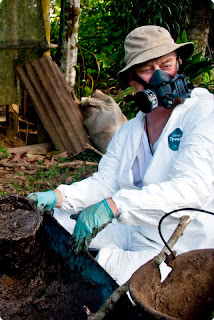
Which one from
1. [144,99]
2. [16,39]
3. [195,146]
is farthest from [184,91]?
[16,39]

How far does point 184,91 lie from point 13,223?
1.31m

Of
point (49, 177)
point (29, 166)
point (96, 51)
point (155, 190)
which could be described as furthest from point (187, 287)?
point (96, 51)

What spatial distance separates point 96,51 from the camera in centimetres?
679

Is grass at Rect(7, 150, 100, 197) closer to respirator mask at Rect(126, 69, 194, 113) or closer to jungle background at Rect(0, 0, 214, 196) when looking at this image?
jungle background at Rect(0, 0, 214, 196)

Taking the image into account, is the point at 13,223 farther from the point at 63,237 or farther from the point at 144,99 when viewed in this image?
the point at 144,99

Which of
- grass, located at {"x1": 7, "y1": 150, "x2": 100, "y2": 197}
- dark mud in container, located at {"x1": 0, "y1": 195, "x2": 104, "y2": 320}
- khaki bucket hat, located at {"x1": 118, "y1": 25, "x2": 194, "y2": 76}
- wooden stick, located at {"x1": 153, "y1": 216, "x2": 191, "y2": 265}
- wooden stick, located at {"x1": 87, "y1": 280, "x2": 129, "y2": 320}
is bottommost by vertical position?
grass, located at {"x1": 7, "y1": 150, "x2": 100, "y2": 197}

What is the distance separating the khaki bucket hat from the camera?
7.66 feet

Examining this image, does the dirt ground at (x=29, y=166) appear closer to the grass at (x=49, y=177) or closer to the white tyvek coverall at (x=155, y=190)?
the grass at (x=49, y=177)

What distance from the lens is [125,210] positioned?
6.24ft

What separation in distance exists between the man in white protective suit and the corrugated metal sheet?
7.46ft

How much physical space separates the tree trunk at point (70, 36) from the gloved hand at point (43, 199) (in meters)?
3.34

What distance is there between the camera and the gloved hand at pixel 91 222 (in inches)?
74.4

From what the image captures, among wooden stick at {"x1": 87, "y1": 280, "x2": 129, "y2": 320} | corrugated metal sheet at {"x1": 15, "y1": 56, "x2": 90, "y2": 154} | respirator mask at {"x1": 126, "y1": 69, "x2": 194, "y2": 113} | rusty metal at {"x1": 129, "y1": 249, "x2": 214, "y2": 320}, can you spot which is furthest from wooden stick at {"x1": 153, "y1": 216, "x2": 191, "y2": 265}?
corrugated metal sheet at {"x1": 15, "y1": 56, "x2": 90, "y2": 154}

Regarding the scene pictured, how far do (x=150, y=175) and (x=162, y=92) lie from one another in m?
0.51
